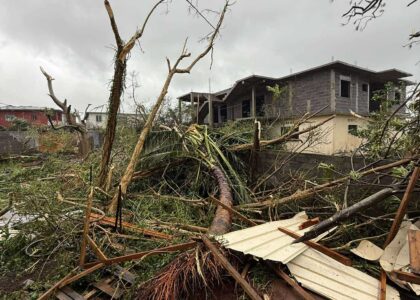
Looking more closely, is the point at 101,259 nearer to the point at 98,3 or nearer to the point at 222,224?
the point at 222,224

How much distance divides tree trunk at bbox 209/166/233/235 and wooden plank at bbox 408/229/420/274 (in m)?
1.68

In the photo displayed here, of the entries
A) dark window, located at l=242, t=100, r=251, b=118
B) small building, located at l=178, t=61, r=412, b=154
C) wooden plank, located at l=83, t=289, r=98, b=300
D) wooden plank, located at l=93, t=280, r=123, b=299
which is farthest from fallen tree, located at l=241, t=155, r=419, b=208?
dark window, located at l=242, t=100, r=251, b=118

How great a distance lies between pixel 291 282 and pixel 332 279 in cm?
37

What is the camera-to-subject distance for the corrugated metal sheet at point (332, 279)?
81.8 inches

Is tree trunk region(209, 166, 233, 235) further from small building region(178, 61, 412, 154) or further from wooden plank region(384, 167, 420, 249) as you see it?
small building region(178, 61, 412, 154)

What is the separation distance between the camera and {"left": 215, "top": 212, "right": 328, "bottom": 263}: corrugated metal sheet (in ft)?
Answer: 7.43

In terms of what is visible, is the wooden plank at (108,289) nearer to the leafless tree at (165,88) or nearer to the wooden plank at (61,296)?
the wooden plank at (61,296)

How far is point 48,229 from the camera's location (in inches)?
131

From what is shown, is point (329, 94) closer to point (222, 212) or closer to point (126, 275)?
point (222, 212)

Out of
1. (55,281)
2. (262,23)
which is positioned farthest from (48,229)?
(262,23)

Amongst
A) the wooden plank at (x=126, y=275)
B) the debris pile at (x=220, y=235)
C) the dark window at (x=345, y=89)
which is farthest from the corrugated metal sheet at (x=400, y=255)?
the dark window at (x=345, y=89)

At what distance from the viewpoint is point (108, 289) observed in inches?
96.0

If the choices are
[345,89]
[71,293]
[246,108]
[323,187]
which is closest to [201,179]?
[323,187]

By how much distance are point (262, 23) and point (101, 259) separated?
572 centimetres
